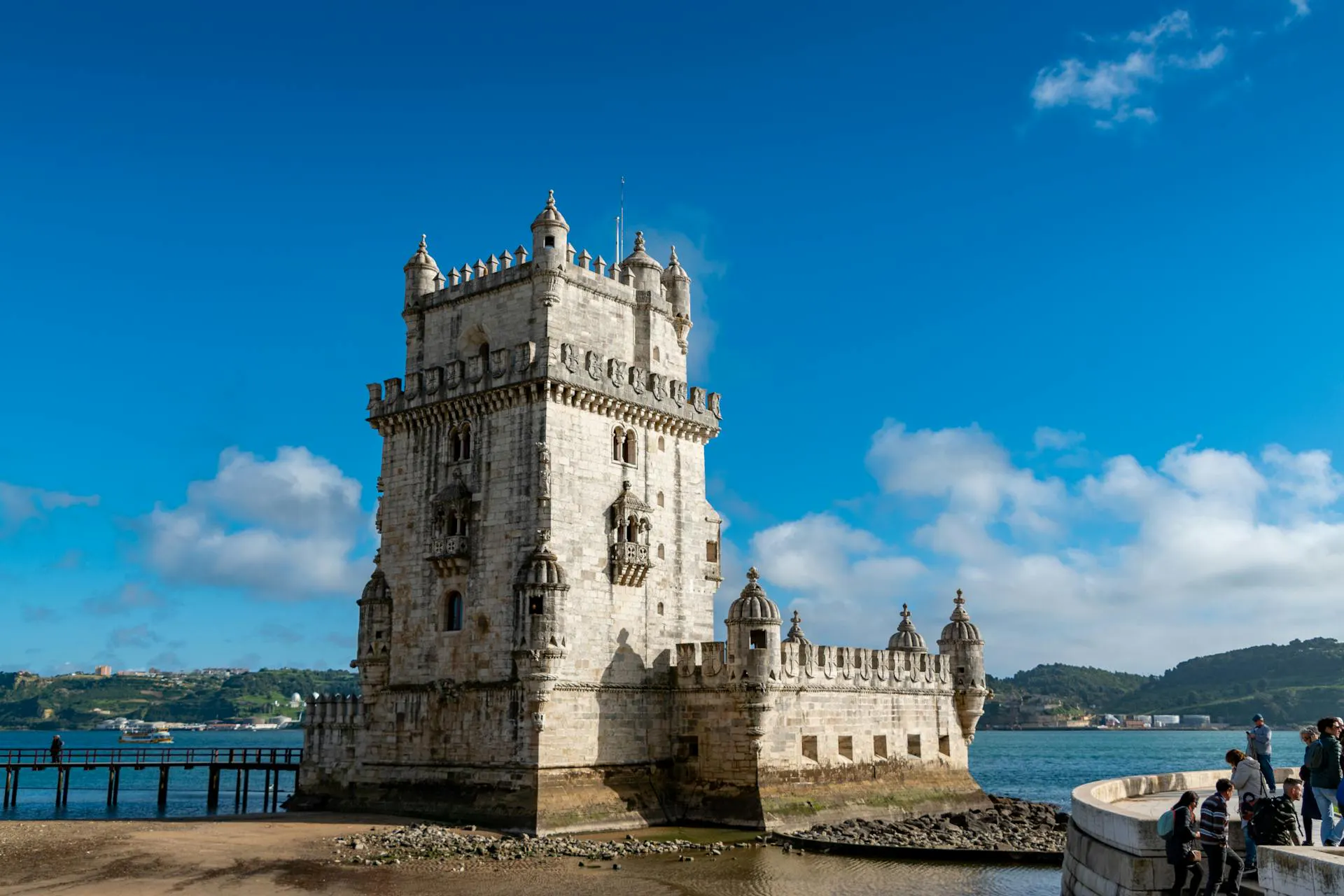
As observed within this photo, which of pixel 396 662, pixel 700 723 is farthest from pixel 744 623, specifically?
pixel 396 662

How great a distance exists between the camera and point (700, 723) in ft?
146

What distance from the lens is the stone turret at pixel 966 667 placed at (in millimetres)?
53594

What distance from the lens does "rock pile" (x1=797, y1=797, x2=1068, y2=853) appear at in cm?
4047

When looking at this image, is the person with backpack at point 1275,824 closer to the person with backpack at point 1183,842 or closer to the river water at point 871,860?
the person with backpack at point 1183,842

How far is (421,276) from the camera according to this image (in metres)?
49.0

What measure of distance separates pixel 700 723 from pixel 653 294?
16.2 metres

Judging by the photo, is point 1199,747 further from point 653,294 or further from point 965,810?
point 653,294

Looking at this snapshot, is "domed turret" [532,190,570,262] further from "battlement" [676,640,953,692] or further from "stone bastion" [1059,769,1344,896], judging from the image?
"stone bastion" [1059,769,1344,896]

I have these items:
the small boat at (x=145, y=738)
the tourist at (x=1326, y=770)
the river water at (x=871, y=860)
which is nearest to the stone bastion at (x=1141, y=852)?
the tourist at (x=1326, y=770)

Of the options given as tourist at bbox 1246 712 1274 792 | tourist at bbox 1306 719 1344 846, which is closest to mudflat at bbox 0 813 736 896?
tourist at bbox 1246 712 1274 792

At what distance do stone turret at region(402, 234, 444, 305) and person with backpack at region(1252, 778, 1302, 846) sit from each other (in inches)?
1426

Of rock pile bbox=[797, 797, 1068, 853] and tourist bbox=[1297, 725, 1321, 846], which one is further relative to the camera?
rock pile bbox=[797, 797, 1068, 853]

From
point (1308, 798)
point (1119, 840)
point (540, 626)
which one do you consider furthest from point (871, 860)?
point (1308, 798)

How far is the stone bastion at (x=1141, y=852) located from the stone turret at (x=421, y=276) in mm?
31437
